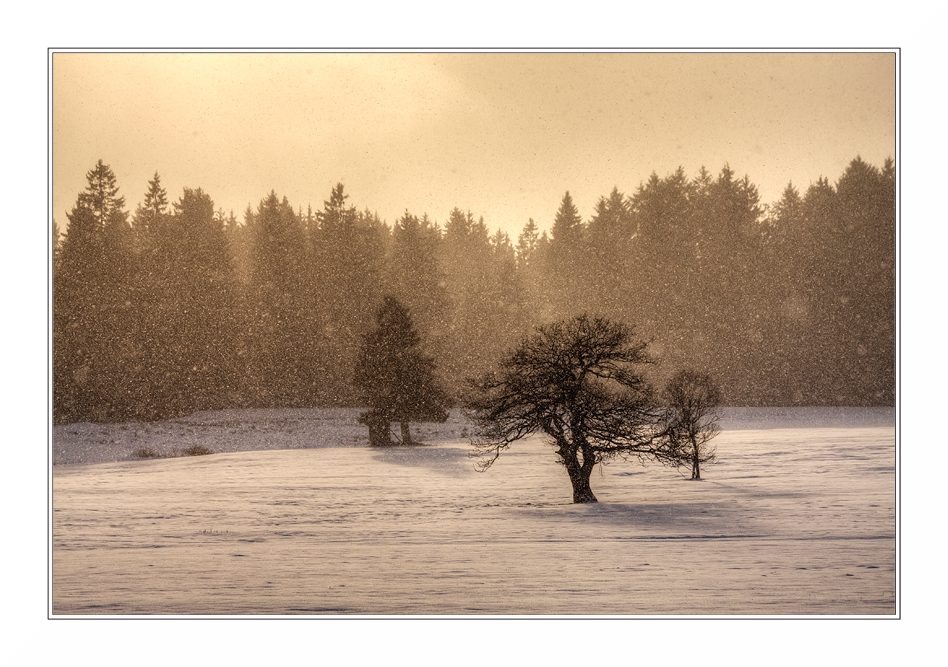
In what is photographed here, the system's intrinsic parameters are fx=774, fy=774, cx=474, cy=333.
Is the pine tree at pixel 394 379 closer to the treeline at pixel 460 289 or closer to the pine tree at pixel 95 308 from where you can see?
the treeline at pixel 460 289

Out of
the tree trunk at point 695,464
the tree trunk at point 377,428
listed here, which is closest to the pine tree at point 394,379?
the tree trunk at point 377,428

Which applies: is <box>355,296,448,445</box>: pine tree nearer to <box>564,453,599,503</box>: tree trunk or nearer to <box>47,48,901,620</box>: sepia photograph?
<box>47,48,901,620</box>: sepia photograph

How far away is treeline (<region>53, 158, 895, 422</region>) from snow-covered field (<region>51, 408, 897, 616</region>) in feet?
22.8

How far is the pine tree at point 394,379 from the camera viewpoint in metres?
24.6

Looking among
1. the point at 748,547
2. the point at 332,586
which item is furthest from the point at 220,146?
the point at 748,547

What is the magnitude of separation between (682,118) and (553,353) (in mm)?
6956

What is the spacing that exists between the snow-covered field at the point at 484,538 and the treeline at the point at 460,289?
274 inches

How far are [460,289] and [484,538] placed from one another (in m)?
35.2

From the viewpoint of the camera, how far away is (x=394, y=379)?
989 inches

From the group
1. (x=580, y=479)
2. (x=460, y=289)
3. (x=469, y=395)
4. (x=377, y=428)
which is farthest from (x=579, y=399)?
(x=460, y=289)

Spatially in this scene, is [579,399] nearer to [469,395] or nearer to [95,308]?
[469,395]

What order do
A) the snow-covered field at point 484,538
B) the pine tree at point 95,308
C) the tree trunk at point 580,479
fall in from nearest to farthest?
the snow-covered field at point 484,538, the tree trunk at point 580,479, the pine tree at point 95,308

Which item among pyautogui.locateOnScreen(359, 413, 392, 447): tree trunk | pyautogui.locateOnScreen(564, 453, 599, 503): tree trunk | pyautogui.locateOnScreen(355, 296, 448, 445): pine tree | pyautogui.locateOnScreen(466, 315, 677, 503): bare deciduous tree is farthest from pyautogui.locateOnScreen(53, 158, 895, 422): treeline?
pyautogui.locateOnScreen(564, 453, 599, 503): tree trunk

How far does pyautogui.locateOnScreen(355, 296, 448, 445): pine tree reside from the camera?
24.6m
